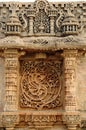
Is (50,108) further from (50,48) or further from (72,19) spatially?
(72,19)

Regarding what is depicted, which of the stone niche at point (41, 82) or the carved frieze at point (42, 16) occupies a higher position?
the carved frieze at point (42, 16)

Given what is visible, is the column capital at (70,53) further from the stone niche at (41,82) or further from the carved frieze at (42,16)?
the carved frieze at (42,16)

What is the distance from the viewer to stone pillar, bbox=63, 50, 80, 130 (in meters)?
8.79

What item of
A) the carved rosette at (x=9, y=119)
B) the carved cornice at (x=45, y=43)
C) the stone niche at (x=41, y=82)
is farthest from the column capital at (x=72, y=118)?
the carved cornice at (x=45, y=43)

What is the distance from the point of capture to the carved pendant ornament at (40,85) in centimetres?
932

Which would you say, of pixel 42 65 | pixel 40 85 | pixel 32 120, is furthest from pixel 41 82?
pixel 32 120

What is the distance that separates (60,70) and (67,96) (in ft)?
2.89

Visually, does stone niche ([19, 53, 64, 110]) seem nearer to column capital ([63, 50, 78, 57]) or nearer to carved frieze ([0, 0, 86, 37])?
column capital ([63, 50, 78, 57])

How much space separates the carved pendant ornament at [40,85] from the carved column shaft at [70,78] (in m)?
0.42

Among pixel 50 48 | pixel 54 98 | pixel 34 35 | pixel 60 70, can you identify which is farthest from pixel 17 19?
pixel 54 98

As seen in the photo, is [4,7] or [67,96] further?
[4,7]

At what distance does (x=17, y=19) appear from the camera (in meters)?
9.32

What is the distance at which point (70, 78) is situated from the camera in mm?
9031

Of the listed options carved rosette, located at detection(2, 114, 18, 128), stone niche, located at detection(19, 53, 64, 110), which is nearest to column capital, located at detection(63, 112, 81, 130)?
stone niche, located at detection(19, 53, 64, 110)
